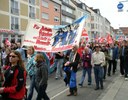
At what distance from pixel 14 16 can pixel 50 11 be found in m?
17.9

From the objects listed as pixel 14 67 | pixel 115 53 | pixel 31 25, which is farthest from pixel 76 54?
pixel 115 53

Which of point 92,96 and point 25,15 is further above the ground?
point 25,15

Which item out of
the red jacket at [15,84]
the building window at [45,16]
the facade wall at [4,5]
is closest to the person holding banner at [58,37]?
the red jacket at [15,84]

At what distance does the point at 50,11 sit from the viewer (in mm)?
64625

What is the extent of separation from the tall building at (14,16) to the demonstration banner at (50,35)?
3269 centimetres

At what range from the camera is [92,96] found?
10.4m

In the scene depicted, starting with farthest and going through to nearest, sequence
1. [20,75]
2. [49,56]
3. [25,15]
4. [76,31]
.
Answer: [25,15] < [49,56] < [76,31] < [20,75]

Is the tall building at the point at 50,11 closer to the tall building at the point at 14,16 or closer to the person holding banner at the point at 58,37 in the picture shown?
the tall building at the point at 14,16

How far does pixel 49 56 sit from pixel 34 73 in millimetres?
7732

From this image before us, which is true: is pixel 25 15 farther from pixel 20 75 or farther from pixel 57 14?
pixel 20 75

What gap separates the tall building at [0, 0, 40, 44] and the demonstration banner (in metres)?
32.7

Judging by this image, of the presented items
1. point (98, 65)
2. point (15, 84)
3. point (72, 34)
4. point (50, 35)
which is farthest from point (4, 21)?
point (15, 84)

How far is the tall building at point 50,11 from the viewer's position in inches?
2364

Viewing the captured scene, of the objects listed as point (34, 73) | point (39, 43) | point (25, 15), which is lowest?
point (34, 73)
